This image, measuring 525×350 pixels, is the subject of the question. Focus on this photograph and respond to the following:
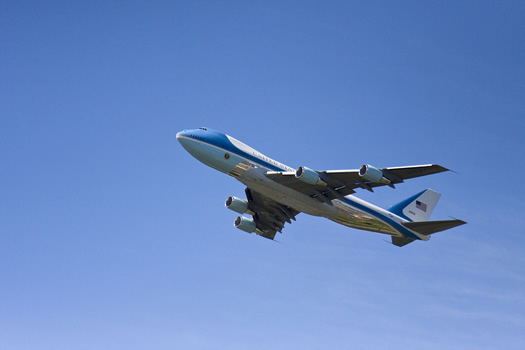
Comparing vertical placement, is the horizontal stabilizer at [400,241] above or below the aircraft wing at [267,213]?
above

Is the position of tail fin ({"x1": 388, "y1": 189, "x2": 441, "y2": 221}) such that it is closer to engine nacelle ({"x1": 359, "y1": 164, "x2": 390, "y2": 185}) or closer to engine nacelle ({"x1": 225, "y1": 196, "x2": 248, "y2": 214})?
engine nacelle ({"x1": 359, "y1": 164, "x2": 390, "y2": 185})

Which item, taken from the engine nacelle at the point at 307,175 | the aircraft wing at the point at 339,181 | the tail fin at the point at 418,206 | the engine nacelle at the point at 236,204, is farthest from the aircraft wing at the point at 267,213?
the tail fin at the point at 418,206

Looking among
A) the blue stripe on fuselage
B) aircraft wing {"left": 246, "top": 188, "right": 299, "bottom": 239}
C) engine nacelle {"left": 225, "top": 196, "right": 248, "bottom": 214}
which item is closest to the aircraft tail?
aircraft wing {"left": 246, "top": 188, "right": 299, "bottom": 239}

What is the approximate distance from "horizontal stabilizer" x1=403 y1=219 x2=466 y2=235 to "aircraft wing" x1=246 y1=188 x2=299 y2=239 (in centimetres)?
1054

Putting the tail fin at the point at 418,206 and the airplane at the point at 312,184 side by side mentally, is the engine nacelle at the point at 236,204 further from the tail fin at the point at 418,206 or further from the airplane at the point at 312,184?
the tail fin at the point at 418,206

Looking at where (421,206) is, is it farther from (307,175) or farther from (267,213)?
(307,175)

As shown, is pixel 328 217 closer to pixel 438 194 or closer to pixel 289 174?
pixel 289 174

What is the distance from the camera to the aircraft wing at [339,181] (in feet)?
150

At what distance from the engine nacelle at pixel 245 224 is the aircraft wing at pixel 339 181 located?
9.93 meters

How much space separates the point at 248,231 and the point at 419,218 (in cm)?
1613

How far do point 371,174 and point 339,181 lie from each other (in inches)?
138

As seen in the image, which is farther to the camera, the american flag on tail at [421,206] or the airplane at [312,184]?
the american flag on tail at [421,206]

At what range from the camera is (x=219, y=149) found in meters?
47.8

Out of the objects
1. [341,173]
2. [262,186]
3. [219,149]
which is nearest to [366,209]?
[341,173]
